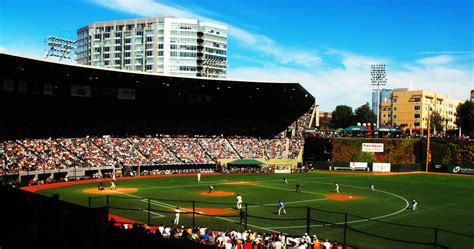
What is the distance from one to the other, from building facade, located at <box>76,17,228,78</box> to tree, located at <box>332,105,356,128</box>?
47.6 m

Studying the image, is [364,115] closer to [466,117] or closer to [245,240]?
[466,117]

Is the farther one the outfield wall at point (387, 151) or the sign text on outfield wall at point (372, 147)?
the sign text on outfield wall at point (372, 147)

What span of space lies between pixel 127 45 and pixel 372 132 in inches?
3780

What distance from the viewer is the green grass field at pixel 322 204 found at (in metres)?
28.5

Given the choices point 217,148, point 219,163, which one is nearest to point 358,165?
point 219,163

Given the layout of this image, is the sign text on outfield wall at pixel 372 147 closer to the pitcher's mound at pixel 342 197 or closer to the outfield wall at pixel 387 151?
the outfield wall at pixel 387 151

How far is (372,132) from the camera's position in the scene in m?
88.1

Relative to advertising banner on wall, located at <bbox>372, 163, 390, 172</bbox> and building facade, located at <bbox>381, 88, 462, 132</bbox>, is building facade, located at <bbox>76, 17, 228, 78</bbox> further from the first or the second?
advertising banner on wall, located at <bbox>372, 163, 390, 172</bbox>

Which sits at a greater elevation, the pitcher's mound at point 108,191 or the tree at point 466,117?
the tree at point 466,117

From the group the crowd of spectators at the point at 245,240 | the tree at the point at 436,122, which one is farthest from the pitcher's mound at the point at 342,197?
the tree at the point at 436,122

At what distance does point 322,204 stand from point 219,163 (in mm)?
35132

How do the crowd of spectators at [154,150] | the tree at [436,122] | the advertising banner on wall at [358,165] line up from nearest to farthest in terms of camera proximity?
the crowd of spectators at [154,150] → the advertising banner on wall at [358,165] → the tree at [436,122]

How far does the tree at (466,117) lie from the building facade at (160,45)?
232ft

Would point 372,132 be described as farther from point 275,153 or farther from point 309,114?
point 275,153
